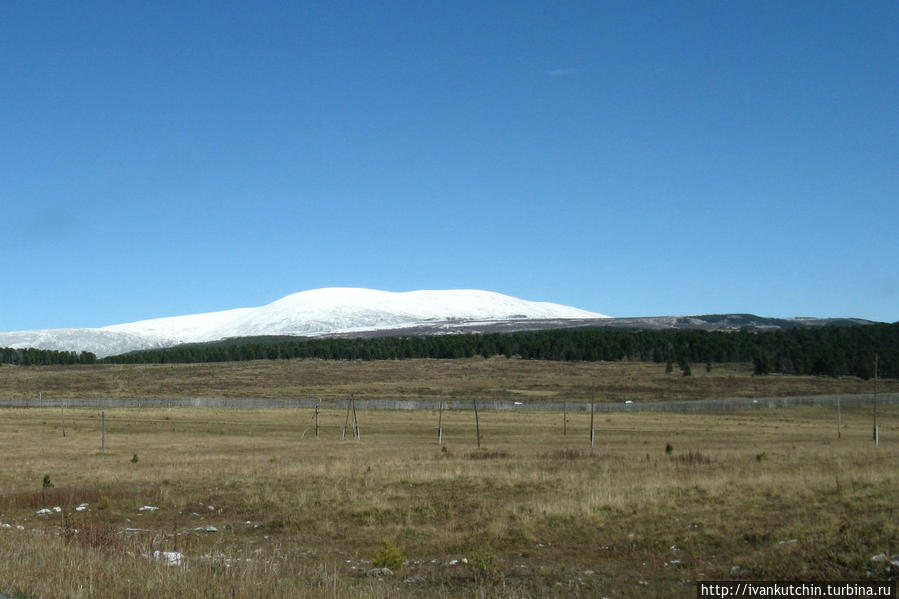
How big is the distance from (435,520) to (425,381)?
4719 inches

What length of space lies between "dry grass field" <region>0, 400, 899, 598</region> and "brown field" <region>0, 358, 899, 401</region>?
7647 centimetres

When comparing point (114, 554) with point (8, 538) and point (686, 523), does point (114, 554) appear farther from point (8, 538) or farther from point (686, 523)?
point (686, 523)

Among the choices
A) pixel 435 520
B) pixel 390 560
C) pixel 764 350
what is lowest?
pixel 435 520

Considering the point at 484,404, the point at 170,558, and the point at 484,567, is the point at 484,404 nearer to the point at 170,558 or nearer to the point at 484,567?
the point at 484,567

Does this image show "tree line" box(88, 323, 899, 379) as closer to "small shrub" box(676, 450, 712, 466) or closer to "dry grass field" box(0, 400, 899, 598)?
"dry grass field" box(0, 400, 899, 598)

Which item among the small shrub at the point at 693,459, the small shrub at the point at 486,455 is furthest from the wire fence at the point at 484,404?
the small shrub at the point at 693,459

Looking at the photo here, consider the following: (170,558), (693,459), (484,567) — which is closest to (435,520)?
(484,567)

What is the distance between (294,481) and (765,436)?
3997cm

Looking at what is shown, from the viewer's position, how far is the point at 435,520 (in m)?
22.6

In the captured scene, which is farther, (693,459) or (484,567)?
(693,459)

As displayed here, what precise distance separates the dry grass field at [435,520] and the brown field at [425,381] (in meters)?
76.5

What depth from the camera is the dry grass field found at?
1378cm

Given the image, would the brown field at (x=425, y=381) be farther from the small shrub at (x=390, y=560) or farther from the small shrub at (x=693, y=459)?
the small shrub at (x=390, y=560)

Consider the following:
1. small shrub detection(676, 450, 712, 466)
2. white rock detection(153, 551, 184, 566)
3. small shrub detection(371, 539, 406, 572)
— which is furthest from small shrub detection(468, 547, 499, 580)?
small shrub detection(676, 450, 712, 466)
